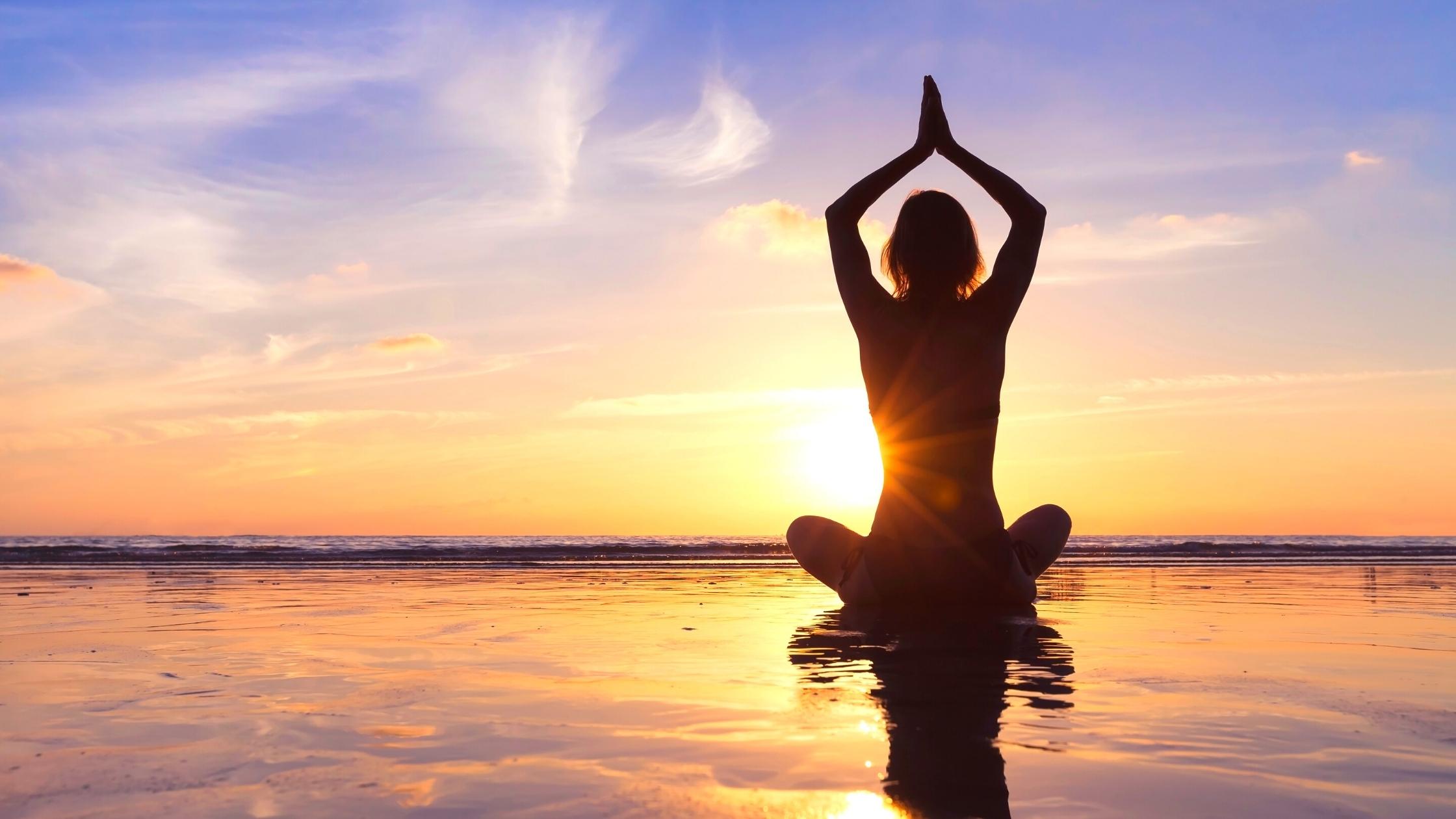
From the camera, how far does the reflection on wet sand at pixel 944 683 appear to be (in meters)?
1.63

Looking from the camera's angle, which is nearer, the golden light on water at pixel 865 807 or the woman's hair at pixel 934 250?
the golden light on water at pixel 865 807

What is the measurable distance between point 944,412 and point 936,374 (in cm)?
14

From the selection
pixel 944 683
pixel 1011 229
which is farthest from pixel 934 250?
pixel 944 683

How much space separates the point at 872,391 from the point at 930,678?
1.44 meters

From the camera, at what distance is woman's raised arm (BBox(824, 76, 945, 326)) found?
3.80 metres

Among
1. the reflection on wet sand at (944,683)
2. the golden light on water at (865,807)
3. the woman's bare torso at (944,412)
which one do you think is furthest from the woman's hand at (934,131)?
→ the golden light on water at (865,807)

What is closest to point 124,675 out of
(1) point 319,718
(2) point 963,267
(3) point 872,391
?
(1) point 319,718

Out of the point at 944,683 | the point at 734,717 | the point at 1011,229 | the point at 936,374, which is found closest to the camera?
the point at 734,717

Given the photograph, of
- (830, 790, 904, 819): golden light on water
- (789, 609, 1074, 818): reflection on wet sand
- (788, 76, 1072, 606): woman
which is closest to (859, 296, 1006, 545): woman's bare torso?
(788, 76, 1072, 606): woman

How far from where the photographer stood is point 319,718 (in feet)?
7.45

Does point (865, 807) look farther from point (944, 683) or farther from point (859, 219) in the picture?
point (859, 219)

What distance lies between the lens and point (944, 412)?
12.1 ft

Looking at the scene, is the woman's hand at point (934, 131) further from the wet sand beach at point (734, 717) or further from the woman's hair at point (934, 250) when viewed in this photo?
the wet sand beach at point (734, 717)

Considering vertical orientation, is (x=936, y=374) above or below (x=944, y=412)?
above
